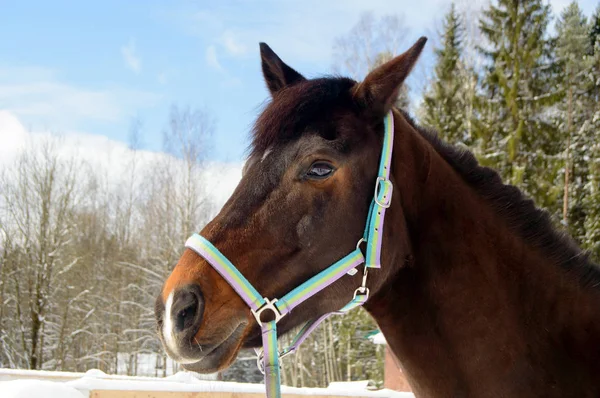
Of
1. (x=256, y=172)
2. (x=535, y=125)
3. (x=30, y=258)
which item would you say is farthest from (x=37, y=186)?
(x=256, y=172)

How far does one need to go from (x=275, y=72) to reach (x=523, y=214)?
1313 mm

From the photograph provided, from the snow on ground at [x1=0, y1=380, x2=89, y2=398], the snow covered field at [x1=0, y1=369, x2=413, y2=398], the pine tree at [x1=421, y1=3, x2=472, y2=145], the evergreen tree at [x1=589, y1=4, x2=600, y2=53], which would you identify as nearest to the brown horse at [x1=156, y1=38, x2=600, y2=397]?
the snow covered field at [x1=0, y1=369, x2=413, y2=398]

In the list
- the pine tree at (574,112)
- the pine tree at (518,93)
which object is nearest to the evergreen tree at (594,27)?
the pine tree at (574,112)

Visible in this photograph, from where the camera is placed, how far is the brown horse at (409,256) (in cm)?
176

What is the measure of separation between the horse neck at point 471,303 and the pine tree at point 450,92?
57.6ft

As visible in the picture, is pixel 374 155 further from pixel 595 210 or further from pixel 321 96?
pixel 595 210

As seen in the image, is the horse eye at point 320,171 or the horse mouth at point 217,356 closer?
the horse mouth at point 217,356

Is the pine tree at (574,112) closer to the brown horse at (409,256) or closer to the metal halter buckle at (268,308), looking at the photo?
the brown horse at (409,256)

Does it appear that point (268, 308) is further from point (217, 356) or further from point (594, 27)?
point (594, 27)

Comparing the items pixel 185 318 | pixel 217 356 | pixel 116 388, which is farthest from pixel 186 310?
pixel 116 388

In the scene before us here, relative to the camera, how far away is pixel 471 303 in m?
1.92

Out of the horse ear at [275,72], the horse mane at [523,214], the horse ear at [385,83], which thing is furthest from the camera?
the horse ear at [275,72]

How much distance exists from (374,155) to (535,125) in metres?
17.7

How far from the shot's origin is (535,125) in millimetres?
17484
